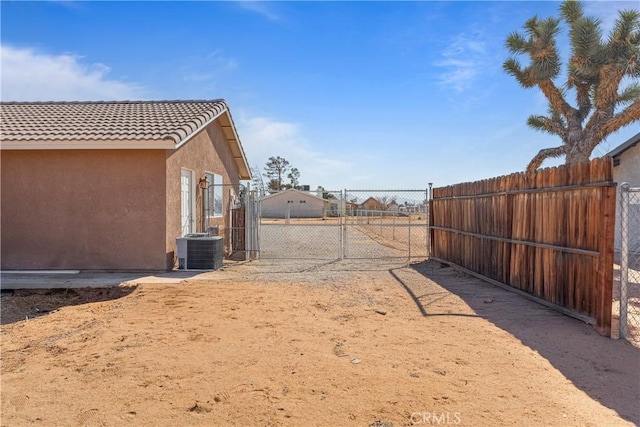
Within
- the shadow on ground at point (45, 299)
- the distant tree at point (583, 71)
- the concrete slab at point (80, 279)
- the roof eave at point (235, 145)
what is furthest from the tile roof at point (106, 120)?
the distant tree at point (583, 71)

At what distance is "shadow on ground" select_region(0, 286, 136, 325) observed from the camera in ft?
22.6

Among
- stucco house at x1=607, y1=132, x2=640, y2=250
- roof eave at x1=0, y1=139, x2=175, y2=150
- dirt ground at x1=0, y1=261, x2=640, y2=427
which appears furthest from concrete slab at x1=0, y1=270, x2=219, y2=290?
stucco house at x1=607, y1=132, x2=640, y2=250

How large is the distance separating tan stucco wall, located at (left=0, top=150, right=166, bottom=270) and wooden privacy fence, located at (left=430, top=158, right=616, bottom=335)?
23.0ft

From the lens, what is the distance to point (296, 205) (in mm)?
51406

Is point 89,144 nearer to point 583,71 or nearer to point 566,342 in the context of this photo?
point 566,342

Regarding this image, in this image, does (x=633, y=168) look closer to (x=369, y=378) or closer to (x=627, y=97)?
(x=627, y=97)

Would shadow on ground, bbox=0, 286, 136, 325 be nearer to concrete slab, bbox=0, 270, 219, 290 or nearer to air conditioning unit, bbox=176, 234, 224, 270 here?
concrete slab, bbox=0, 270, 219, 290

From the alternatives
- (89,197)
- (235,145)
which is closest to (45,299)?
(89,197)

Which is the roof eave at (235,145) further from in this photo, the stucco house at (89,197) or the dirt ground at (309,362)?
the dirt ground at (309,362)

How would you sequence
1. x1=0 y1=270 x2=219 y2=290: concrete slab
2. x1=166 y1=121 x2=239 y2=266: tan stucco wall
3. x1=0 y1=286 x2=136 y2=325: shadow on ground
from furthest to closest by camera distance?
x1=166 y1=121 x2=239 y2=266: tan stucco wall
x1=0 y1=270 x2=219 y2=290: concrete slab
x1=0 y1=286 x2=136 y2=325: shadow on ground

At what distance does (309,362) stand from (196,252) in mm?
6424

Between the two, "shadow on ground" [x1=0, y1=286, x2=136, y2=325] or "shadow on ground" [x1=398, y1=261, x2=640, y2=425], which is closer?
"shadow on ground" [x1=398, y1=261, x2=640, y2=425]

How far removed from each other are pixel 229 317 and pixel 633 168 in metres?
14.0

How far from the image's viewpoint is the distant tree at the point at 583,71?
13914mm
